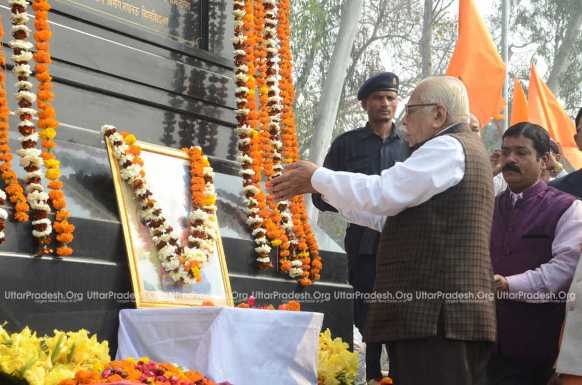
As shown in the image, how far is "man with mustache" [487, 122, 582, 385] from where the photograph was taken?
15.1ft

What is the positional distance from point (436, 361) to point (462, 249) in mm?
471

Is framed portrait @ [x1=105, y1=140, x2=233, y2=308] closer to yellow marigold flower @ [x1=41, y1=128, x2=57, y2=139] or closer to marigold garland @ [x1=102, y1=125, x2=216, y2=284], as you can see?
marigold garland @ [x1=102, y1=125, x2=216, y2=284]

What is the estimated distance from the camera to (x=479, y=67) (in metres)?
9.37

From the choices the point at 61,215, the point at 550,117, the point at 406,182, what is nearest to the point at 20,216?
the point at 61,215

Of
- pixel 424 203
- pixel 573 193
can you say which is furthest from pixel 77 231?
pixel 573 193

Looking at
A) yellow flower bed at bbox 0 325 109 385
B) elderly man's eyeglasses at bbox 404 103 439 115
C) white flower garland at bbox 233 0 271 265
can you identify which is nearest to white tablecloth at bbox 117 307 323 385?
yellow flower bed at bbox 0 325 109 385

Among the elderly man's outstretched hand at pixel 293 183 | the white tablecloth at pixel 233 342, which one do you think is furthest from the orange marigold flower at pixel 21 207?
the elderly man's outstretched hand at pixel 293 183

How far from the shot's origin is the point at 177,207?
16.9 feet

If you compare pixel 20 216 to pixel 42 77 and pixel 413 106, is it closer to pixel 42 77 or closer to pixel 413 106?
pixel 42 77

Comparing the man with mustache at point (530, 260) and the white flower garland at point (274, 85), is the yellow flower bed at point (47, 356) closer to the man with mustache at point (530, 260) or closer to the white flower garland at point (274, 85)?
the man with mustache at point (530, 260)

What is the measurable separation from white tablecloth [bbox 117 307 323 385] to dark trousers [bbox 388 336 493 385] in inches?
24.1

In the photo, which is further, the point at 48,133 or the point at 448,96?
the point at 48,133

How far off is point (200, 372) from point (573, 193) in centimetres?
248

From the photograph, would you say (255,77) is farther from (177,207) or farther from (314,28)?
(314,28)
